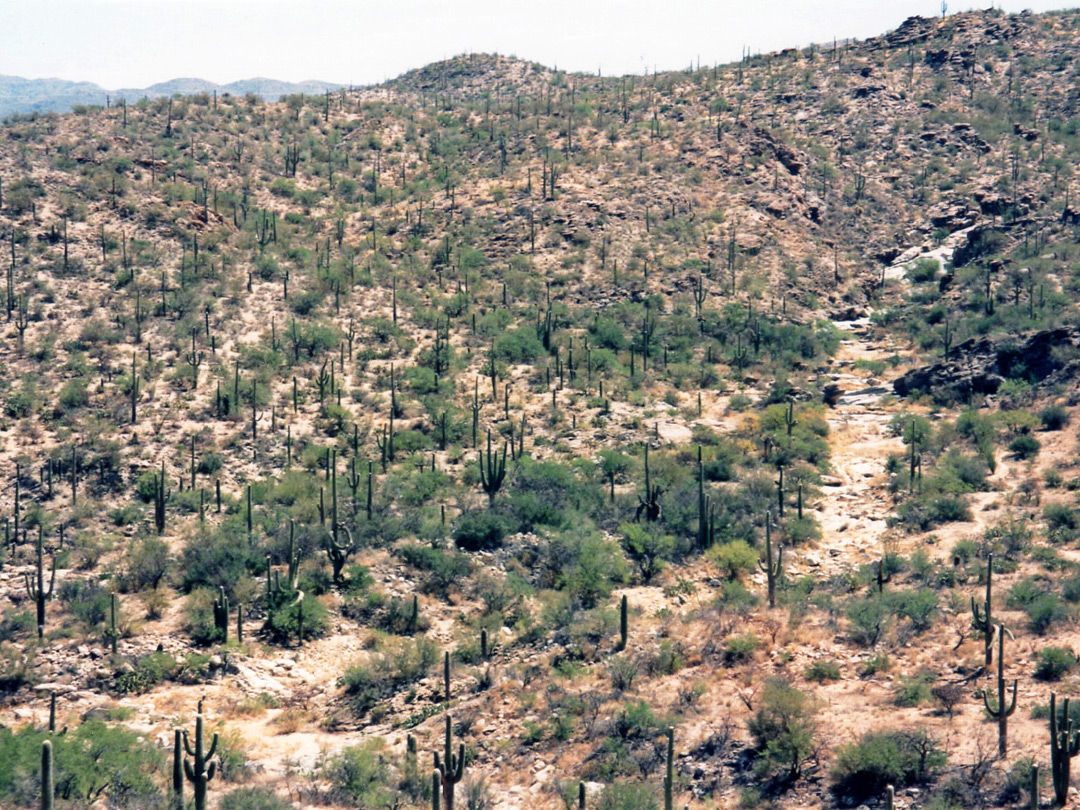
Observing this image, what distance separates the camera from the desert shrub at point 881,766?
16297 mm

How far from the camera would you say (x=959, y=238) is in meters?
52.0

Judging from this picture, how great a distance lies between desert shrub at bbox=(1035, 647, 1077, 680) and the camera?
18.7 meters

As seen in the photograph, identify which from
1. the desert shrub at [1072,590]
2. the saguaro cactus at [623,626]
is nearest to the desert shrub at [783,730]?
the saguaro cactus at [623,626]

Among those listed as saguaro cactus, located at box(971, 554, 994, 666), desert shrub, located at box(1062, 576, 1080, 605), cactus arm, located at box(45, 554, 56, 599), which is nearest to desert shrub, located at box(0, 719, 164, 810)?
cactus arm, located at box(45, 554, 56, 599)

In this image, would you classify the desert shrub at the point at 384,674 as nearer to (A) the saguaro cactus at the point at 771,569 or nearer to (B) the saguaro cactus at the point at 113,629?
(B) the saguaro cactus at the point at 113,629

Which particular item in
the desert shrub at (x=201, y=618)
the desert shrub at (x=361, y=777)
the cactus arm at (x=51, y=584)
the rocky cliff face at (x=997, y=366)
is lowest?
the desert shrub at (x=361, y=777)

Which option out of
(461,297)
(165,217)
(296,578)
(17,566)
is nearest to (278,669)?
(296,578)

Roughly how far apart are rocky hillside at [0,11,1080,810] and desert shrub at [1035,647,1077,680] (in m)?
0.07

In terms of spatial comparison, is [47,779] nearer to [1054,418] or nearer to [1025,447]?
[1025,447]

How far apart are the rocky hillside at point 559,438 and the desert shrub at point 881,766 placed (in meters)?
0.06

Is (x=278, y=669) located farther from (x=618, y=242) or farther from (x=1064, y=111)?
(x=1064, y=111)

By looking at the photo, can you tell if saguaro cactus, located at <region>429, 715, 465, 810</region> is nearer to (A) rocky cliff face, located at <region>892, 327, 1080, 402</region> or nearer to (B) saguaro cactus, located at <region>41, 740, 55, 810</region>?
(B) saguaro cactus, located at <region>41, 740, 55, 810</region>

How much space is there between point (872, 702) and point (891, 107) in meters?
49.7

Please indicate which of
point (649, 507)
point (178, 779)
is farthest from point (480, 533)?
point (178, 779)
